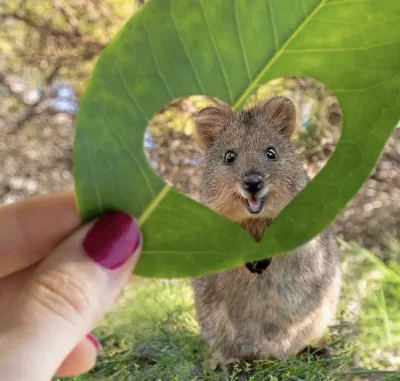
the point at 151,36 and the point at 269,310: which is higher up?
the point at 151,36

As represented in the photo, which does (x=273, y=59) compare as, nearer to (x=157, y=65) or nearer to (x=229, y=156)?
(x=157, y=65)

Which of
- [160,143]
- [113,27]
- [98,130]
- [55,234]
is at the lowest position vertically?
[160,143]

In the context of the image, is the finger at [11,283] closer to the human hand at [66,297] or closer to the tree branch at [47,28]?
the human hand at [66,297]

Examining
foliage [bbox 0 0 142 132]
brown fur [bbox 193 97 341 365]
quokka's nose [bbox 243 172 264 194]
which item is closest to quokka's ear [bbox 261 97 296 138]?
brown fur [bbox 193 97 341 365]

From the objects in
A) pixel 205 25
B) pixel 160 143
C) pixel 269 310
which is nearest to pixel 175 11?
pixel 205 25

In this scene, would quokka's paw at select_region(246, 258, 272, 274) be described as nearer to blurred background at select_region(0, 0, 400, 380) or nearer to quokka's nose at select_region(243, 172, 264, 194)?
quokka's nose at select_region(243, 172, 264, 194)

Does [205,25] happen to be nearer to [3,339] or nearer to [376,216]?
[3,339]
